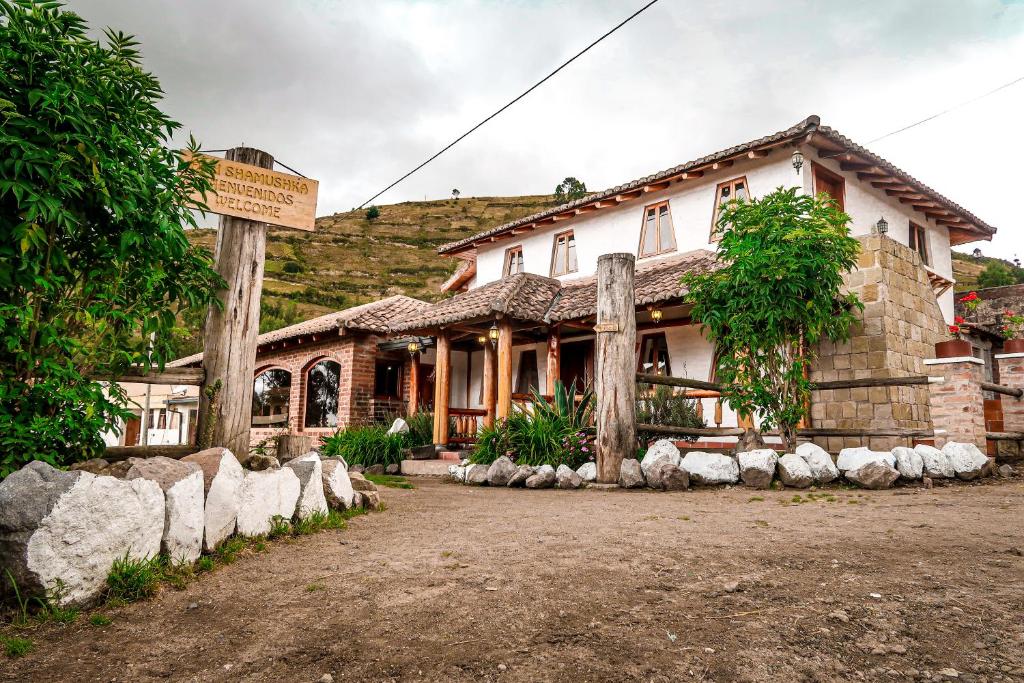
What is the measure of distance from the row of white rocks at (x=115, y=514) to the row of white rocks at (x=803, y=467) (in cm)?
418

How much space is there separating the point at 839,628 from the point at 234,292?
12.9 feet

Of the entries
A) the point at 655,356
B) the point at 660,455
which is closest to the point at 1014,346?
the point at 655,356

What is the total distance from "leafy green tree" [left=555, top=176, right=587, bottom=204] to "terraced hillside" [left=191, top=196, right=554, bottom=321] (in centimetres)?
490

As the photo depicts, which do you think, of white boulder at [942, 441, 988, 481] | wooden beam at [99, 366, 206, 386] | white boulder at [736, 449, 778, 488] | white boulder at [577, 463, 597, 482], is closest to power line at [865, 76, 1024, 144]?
white boulder at [942, 441, 988, 481]

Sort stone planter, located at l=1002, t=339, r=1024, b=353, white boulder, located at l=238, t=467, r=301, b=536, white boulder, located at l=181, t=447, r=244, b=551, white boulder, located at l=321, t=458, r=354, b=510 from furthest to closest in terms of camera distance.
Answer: stone planter, located at l=1002, t=339, r=1024, b=353 < white boulder, located at l=321, t=458, r=354, b=510 < white boulder, located at l=238, t=467, r=301, b=536 < white boulder, located at l=181, t=447, r=244, b=551

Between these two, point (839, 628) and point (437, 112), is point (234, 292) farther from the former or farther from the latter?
point (437, 112)

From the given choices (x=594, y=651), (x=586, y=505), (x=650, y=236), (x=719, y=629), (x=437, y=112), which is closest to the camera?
(x=594, y=651)

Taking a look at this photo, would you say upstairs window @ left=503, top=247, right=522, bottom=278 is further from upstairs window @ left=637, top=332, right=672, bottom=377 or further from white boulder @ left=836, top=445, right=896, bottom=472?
white boulder @ left=836, top=445, right=896, bottom=472

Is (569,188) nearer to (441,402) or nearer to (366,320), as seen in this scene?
(366,320)

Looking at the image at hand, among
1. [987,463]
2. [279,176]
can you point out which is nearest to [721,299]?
[987,463]

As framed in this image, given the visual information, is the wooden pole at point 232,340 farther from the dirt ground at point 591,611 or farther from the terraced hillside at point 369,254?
the terraced hillside at point 369,254

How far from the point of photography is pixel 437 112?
10641 millimetres

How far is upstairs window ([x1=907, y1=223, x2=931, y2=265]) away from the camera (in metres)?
12.6

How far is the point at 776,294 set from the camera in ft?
24.4
